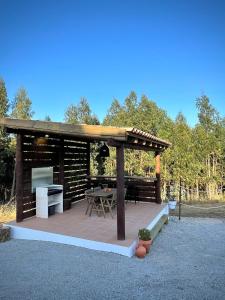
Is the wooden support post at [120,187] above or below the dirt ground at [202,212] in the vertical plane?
above

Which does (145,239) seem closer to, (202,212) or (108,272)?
(108,272)

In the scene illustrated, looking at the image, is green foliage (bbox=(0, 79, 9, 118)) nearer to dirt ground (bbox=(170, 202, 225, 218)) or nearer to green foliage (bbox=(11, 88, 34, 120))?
green foliage (bbox=(11, 88, 34, 120))

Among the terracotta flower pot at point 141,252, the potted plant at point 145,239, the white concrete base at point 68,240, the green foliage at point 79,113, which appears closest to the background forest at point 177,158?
the green foliage at point 79,113

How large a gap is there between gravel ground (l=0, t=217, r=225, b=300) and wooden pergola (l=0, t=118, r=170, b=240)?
0.90 meters

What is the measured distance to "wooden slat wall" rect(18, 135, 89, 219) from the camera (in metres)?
6.42

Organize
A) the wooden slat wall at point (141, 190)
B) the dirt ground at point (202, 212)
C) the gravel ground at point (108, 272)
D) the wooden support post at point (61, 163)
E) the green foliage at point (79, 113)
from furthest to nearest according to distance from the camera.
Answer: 1. the green foliage at point (79, 113)
2. the dirt ground at point (202, 212)
3. the wooden slat wall at point (141, 190)
4. the wooden support post at point (61, 163)
5. the gravel ground at point (108, 272)

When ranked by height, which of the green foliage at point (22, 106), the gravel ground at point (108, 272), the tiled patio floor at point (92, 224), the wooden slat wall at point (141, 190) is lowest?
the gravel ground at point (108, 272)

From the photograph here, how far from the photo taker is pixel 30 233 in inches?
217

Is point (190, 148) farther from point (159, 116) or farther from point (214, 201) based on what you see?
point (159, 116)

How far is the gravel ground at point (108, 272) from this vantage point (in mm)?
3273

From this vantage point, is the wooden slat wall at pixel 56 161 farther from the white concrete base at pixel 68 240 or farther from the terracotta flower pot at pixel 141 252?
the terracotta flower pot at pixel 141 252

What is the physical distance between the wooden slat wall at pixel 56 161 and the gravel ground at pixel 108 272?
4.64 ft

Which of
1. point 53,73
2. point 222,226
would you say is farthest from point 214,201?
point 53,73

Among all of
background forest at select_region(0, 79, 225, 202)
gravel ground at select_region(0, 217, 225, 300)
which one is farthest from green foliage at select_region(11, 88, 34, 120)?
gravel ground at select_region(0, 217, 225, 300)
